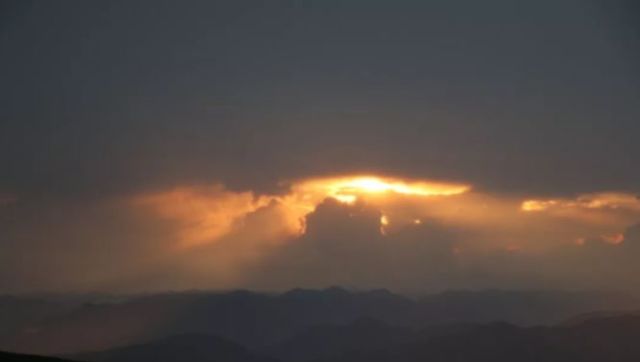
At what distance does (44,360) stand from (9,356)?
6.17 m

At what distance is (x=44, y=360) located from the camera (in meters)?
136

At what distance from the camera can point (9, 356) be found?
432ft
